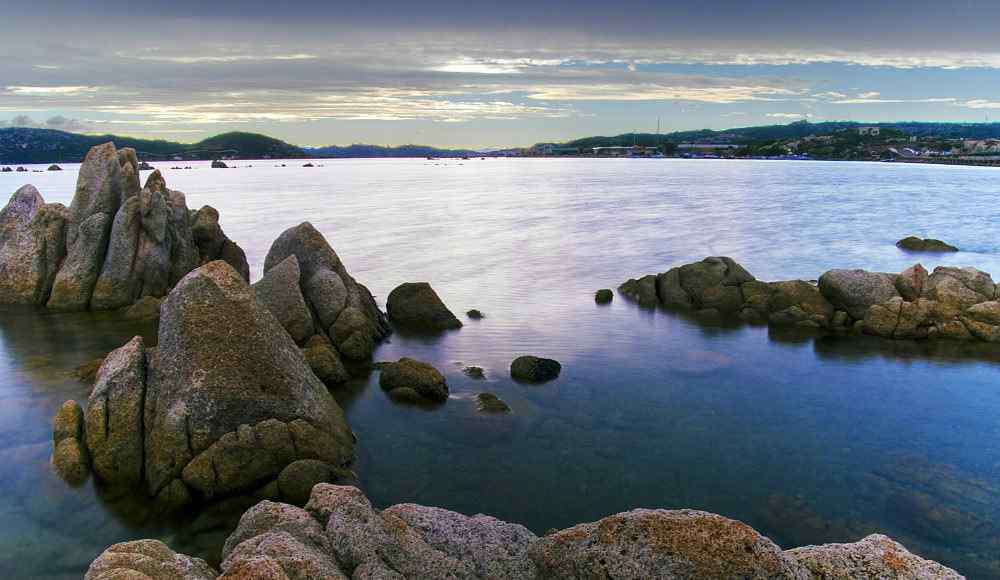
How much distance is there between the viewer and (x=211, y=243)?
34.7 metres

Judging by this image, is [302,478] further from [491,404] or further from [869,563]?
→ [869,563]

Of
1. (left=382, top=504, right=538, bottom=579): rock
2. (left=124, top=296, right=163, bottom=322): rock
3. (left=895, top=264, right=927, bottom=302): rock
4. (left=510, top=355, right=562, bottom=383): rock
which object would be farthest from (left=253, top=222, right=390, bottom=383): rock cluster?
(left=895, top=264, right=927, bottom=302): rock

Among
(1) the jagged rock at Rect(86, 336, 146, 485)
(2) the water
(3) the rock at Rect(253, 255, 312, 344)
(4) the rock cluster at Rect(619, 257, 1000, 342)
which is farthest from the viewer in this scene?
(4) the rock cluster at Rect(619, 257, 1000, 342)

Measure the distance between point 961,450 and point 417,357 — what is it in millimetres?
17328

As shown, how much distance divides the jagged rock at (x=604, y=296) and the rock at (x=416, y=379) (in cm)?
1551

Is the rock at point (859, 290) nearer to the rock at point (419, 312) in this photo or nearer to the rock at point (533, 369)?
the rock at point (533, 369)

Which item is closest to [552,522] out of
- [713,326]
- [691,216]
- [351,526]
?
[351,526]

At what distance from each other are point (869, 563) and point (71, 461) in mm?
16095

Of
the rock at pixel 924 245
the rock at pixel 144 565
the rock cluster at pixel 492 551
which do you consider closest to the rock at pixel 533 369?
Answer: the rock cluster at pixel 492 551

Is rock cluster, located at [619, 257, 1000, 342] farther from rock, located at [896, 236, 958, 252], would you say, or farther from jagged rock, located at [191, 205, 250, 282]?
rock, located at [896, 236, 958, 252]

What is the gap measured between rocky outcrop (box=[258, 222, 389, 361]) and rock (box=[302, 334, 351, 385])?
137cm

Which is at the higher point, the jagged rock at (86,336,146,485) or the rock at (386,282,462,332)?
the jagged rock at (86,336,146,485)

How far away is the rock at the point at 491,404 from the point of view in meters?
19.2

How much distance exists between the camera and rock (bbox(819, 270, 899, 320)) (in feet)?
93.1
